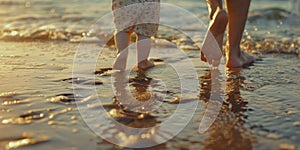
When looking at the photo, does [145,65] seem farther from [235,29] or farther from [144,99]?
[144,99]

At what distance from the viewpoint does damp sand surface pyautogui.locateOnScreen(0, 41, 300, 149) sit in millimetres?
1802

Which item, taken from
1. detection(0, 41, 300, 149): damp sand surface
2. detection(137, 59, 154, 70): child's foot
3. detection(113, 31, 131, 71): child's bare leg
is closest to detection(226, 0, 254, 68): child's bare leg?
detection(0, 41, 300, 149): damp sand surface

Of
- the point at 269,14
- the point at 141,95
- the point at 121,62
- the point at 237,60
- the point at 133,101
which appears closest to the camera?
the point at 133,101

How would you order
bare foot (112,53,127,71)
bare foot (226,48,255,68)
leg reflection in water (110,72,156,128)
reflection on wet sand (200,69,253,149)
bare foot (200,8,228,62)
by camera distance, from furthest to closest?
bare foot (226,48,255,68) → bare foot (200,8,228,62) → bare foot (112,53,127,71) → leg reflection in water (110,72,156,128) → reflection on wet sand (200,69,253,149)

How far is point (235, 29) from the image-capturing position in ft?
11.6

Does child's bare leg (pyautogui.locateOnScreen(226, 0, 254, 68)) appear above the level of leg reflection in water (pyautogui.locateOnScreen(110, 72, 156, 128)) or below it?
above

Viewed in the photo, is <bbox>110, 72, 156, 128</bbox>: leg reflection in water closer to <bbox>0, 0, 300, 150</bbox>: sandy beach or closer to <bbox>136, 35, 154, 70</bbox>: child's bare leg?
<bbox>0, 0, 300, 150</bbox>: sandy beach

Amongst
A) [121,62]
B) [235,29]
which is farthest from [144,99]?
[235,29]

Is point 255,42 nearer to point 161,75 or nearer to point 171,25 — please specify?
point 171,25

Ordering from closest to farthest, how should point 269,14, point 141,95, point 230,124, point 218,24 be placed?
point 230,124, point 141,95, point 218,24, point 269,14

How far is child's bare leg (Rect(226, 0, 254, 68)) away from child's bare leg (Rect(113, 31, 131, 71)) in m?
0.85

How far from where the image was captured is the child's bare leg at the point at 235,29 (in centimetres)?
347

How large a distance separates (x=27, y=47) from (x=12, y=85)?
162 cm

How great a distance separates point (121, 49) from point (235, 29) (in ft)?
3.24
